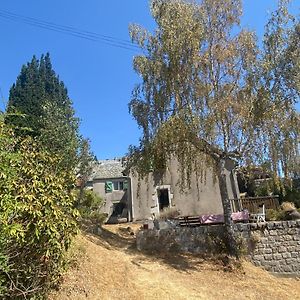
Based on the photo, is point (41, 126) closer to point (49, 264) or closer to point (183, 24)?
point (183, 24)

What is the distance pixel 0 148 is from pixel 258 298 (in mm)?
8386

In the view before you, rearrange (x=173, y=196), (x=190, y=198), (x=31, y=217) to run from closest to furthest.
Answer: (x=31, y=217) → (x=190, y=198) → (x=173, y=196)

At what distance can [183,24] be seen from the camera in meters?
11.9

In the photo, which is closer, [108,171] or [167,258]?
[167,258]

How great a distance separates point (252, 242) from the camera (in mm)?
12680

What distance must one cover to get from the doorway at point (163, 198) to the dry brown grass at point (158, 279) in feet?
34.3

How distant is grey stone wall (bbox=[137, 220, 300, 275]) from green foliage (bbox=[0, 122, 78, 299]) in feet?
19.3

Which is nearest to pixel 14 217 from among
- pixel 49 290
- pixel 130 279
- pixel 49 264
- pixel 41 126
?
pixel 49 264

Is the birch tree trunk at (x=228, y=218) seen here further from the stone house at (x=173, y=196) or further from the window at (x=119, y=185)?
the window at (x=119, y=185)

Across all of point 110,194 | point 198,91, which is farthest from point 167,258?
point 110,194

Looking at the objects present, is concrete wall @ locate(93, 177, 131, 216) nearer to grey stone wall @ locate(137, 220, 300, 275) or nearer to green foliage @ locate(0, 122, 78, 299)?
grey stone wall @ locate(137, 220, 300, 275)

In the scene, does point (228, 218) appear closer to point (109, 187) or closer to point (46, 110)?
point (46, 110)

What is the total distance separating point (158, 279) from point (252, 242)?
4428 millimetres

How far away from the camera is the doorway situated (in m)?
23.4
